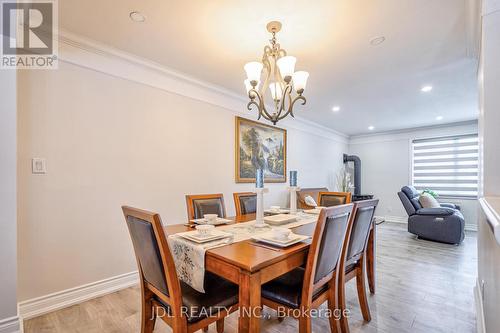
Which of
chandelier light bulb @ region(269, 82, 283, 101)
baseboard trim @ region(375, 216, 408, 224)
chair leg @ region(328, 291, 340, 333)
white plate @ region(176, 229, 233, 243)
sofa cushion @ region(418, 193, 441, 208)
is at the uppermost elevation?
chandelier light bulb @ region(269, 82, 283, 101)

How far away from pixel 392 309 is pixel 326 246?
4.22 feet

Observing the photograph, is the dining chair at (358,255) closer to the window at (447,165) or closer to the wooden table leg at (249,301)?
the wooden table leg at (249,301)

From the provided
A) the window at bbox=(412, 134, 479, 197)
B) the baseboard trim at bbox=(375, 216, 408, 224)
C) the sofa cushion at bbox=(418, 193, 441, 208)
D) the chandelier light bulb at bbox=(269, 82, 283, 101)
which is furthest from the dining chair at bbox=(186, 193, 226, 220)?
the window at bbox=(412, 134, 479, 197)

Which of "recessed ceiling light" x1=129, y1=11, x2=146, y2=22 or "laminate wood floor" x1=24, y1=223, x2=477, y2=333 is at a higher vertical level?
"recessed ceiling light" x1=129, y1=11, x2=146, y2=22

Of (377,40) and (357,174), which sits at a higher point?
(377,40)

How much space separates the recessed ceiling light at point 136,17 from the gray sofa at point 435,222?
5027 mm

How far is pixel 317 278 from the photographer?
1411mm

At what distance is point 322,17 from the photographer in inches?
73.1

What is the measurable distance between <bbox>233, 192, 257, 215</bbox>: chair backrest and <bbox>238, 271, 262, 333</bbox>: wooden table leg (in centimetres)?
→ 141

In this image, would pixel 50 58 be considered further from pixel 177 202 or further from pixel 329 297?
pixel 329 297

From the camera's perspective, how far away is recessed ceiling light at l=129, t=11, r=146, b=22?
1.86 meters

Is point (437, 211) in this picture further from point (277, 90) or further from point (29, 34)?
point (29, 34)

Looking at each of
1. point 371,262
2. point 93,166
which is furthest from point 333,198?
point 93,166

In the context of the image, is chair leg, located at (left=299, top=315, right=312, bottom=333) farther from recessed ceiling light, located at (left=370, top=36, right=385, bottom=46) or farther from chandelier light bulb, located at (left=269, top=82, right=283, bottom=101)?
recessed ceiling light, located at (left=370, top=36, right=385, bottom=46)
